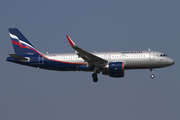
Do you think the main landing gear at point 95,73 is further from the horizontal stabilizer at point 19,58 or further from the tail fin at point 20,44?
the horizontal stabilizer at point 19,58

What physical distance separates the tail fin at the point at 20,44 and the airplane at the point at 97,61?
0.43 m

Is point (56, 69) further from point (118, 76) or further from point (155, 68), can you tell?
point (155, 68)

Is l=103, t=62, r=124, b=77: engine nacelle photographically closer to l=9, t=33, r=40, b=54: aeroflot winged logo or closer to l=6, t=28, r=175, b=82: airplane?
l=6, t=28, r=175, b=82: airplane

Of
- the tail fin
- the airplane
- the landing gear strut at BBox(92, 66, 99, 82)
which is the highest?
the tail fin

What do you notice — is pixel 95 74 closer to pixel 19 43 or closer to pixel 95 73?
pixel 95 73

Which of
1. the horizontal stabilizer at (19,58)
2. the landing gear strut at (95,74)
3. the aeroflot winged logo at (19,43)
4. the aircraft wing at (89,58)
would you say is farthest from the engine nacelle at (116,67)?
the aeroflot winged logo at (19,43)

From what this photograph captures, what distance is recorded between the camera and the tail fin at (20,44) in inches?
2340

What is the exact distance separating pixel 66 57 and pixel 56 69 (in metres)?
2.73

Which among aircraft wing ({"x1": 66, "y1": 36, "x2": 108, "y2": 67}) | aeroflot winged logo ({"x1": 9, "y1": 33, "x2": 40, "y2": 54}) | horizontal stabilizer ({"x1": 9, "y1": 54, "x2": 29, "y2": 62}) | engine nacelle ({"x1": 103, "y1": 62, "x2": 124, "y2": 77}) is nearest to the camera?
aircraft wing ({"x1": 66, "y1": 36, "x2": 108, "y2": 67})

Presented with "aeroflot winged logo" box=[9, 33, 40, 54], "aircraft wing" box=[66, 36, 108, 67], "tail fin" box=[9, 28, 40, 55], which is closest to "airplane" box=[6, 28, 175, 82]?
"aircraft wing" box=[66, 36, 108, 67]

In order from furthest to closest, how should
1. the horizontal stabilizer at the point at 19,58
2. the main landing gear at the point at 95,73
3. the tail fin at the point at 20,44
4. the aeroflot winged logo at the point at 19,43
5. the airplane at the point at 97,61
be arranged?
1. the aeroflot winged logo at the point at 19,43
2. the tail fin at the point at 20,44
3. the horizontal stabilizer at the point at 19,58
4. the main landing gear at the point at 95,73
5. the airplane at the point at 97,61

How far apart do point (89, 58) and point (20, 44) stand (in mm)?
13627

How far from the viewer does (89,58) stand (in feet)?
178

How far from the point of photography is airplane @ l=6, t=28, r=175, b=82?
178 feet
